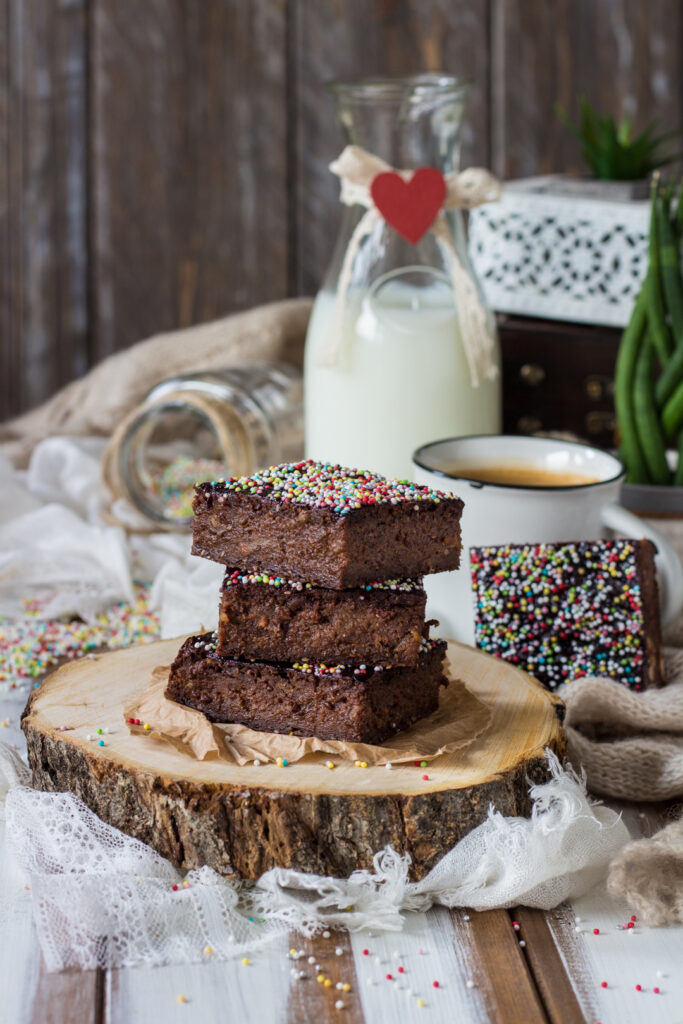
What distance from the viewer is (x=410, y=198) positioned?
145 cm

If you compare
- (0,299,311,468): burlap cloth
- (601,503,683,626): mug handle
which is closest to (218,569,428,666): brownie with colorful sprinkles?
(601,503,683,626): mug handle

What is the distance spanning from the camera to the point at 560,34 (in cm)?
227

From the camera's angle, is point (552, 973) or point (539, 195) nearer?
point (552, 973)

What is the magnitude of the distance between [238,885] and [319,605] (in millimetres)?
220

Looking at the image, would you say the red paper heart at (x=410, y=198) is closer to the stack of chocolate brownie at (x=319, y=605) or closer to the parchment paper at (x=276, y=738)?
the stack of chocolate brownie at (x=319, y=605)

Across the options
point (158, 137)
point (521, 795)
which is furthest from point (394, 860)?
point (158, 137)

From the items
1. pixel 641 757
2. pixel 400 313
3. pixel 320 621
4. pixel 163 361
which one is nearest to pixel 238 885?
pixel 320 621

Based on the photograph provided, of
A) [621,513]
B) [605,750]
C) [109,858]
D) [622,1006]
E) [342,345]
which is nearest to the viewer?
[622,1006]

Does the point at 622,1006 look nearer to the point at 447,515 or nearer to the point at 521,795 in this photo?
the point at 521,795

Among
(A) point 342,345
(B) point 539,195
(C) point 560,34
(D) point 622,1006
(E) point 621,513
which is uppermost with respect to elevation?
(C) point 560,34

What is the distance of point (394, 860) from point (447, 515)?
278 millimetres

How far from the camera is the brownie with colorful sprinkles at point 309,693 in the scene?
0.96 m

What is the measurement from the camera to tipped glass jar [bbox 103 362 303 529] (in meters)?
1.67

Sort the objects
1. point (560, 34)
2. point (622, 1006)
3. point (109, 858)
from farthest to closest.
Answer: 1. point (560, 34)
2. point (109, 858)
3. point (622, 1006)
